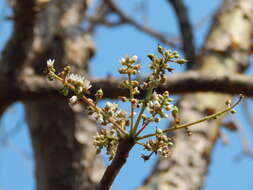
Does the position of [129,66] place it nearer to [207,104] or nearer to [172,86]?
[172,86]

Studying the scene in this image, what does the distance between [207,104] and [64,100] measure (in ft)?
3.04

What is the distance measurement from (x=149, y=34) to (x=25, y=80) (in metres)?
2.23

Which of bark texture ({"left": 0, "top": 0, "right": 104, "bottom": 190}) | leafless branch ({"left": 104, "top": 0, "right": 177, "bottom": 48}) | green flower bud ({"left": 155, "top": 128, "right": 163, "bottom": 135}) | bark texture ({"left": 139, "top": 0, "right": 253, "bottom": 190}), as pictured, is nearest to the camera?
green flower bud ({"left": 155, "top": 128, "right": 163, "bottom": 135})

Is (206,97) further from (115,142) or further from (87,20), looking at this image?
(115,142)

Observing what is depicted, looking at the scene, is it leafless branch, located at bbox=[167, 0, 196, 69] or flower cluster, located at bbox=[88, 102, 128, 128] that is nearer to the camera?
flower cluster, located at bbox=[88, 102, 128, 128]

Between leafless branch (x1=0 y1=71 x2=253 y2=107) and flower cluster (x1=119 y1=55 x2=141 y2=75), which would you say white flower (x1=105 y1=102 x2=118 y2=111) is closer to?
flower cluster (x1=119 y1=55 x2=141 y2=75)

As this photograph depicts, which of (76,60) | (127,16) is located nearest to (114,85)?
(76,60)

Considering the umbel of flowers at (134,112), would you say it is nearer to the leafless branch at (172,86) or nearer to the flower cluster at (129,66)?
the flower cluster at (129,66)

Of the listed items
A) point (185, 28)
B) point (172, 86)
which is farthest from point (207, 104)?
point (185, 28)

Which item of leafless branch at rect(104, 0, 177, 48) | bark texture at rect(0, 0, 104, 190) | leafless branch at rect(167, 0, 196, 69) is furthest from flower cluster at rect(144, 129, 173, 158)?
Answer: leafless branch at rect(104, 0, 177, 48)

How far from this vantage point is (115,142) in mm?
784

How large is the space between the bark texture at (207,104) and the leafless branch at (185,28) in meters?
0.08

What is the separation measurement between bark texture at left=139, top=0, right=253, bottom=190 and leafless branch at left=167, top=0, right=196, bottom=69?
77mm

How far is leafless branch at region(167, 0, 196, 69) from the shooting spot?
3160mm
